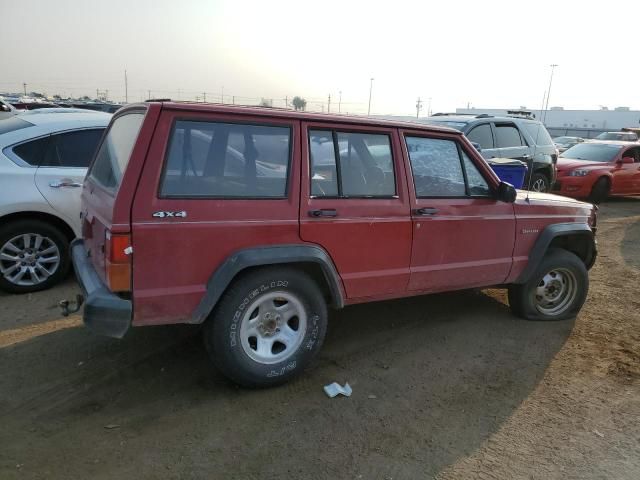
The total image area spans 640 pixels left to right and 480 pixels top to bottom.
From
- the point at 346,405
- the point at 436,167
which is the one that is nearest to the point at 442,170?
the point at 436,167

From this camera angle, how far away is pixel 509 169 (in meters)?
7.22

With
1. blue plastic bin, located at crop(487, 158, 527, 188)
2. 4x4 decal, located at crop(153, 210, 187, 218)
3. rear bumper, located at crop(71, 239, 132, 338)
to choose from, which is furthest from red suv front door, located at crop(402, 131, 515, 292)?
blue plastic bin, located at crop(487, 158, 527, 188)

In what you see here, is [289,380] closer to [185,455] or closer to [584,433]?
[185,455]

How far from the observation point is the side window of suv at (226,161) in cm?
308

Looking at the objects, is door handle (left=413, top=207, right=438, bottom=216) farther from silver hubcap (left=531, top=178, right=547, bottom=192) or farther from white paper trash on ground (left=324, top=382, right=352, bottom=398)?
silver hubcap (left=531, top=178, right=547, bottom=192)

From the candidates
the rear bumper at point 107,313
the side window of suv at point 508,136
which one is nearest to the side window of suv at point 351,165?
the rear bumper at point 107,313

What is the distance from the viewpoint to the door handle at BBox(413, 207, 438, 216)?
12.7 ft

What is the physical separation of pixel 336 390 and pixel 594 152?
42.6 feet

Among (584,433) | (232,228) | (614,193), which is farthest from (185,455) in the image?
(614,193)

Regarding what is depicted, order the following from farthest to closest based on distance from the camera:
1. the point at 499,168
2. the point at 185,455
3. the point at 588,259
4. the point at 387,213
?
the point at 499,168
the point at 588,259
the point at 387,213
the point at 185,455

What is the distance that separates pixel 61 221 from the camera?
5184 mm

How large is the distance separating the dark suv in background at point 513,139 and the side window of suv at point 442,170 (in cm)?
505

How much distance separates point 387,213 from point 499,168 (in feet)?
13.0

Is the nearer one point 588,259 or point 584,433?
point 584,433
